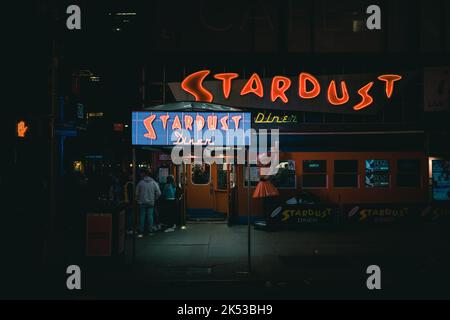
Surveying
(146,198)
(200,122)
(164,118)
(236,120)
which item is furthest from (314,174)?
(164,118)

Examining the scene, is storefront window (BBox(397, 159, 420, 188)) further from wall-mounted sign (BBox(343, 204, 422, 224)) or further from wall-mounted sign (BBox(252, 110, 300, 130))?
wall-mounted sign (BBox(252, 110, 300, 130))

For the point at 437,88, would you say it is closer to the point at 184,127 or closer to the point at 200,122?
the point at 200,122

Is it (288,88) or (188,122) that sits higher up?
(288,88)

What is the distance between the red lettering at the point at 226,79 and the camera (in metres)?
15.9

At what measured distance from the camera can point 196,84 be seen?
617 inches

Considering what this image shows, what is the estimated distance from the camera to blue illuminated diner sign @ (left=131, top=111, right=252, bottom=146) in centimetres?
1061

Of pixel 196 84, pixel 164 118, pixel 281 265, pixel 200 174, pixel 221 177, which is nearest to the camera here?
pixel 281 265

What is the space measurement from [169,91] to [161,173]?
10.2 feet

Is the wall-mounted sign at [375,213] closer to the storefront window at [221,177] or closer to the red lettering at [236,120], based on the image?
the storefront window at [221,177]

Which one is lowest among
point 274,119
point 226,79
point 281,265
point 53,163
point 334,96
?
point 281,265

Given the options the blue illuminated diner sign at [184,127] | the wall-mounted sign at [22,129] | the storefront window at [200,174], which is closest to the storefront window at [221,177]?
the storefront window at [200,174]

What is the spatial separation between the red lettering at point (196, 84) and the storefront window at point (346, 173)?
17.0 feet

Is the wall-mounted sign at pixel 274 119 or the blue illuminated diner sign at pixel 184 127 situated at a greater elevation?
the wall-mounted sign at pixel 274 119

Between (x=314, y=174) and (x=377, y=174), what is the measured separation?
225 centimetres
